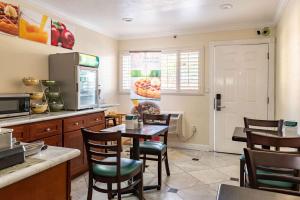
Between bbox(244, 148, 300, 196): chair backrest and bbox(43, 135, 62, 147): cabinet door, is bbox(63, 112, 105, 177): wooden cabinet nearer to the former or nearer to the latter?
bbox(43, 135, 62, 147): cabinet door

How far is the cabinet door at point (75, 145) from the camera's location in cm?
321

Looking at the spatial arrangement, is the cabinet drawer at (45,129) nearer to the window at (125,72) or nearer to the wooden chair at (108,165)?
the wooden chair at (108,165)

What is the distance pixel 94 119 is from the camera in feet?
12.2

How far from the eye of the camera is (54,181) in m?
1.24

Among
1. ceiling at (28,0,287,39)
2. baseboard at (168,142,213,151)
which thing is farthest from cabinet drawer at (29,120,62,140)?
baseboard at (168,142,213,151)

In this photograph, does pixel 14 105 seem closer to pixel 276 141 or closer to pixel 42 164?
pixel 42 164

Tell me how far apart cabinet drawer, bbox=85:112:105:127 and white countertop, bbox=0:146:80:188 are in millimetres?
2238

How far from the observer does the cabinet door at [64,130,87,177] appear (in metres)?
3.21

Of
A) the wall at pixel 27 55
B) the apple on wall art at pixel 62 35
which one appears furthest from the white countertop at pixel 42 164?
the apple on wall art at pixel 62 35

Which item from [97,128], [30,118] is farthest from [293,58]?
[30,118]

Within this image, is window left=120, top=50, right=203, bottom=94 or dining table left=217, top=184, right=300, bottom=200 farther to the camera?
window left=120, top=50, right=203, bottom=94

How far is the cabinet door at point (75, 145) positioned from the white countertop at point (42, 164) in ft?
6.29

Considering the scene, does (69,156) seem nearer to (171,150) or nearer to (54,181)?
(54,181)

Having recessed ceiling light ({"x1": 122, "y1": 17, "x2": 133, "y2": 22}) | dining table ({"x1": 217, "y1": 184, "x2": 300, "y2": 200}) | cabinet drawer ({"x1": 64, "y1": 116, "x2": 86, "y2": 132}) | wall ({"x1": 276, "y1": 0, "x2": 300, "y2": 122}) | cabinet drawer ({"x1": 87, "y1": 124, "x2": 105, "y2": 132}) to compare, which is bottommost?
cabinet drawer ({"x1": 87, "y1": 124, "x2": 105, "y2": 132})
